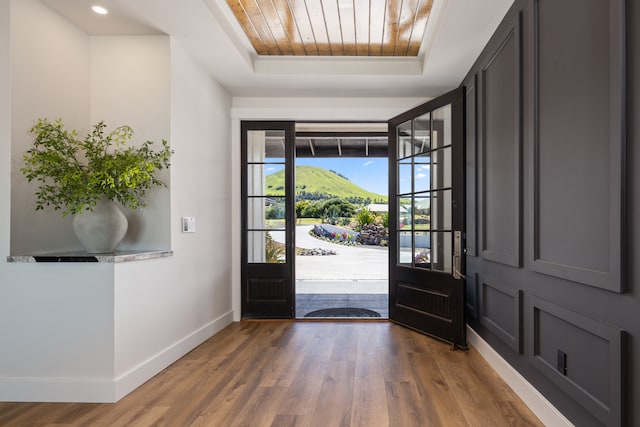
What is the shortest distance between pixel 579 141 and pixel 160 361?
293 centimetres

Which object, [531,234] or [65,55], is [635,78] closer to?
[531,234]

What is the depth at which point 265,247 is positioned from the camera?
15.0 ft

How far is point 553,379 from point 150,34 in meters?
3.55

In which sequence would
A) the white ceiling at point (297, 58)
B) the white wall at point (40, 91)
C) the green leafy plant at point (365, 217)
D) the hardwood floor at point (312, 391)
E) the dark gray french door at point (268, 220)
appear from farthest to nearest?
the green leafy plant at point (365, 217), the dark gray french door at point (268, 220), the white ceiling at point (297, 58), the white wall at point (40, 91), the hardwood floor at point (312, 391)

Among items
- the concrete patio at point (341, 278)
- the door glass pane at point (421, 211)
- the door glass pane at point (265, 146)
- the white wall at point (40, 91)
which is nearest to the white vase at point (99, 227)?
the white wall at point (40, 91)

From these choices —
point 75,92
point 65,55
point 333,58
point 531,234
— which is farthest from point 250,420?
point 333,58

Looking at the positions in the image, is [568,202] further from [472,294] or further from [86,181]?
[86,181]

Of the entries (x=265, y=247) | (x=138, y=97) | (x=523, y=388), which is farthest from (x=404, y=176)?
(x=138, y=97)

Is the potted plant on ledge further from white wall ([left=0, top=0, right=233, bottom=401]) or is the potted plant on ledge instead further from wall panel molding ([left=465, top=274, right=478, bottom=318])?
wall panel molding ([left=465, top=274, right=478, bottom=318])

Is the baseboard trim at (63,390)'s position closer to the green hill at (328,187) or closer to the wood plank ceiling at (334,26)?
the wood plank ceiling at (334,26)

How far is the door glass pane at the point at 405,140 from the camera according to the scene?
13.6 ft

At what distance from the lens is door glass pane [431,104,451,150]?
3.69m

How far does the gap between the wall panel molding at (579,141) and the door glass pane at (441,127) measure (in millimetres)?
1384

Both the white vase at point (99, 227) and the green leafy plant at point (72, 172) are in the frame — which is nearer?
the green leafy plant at point (72, 172)
